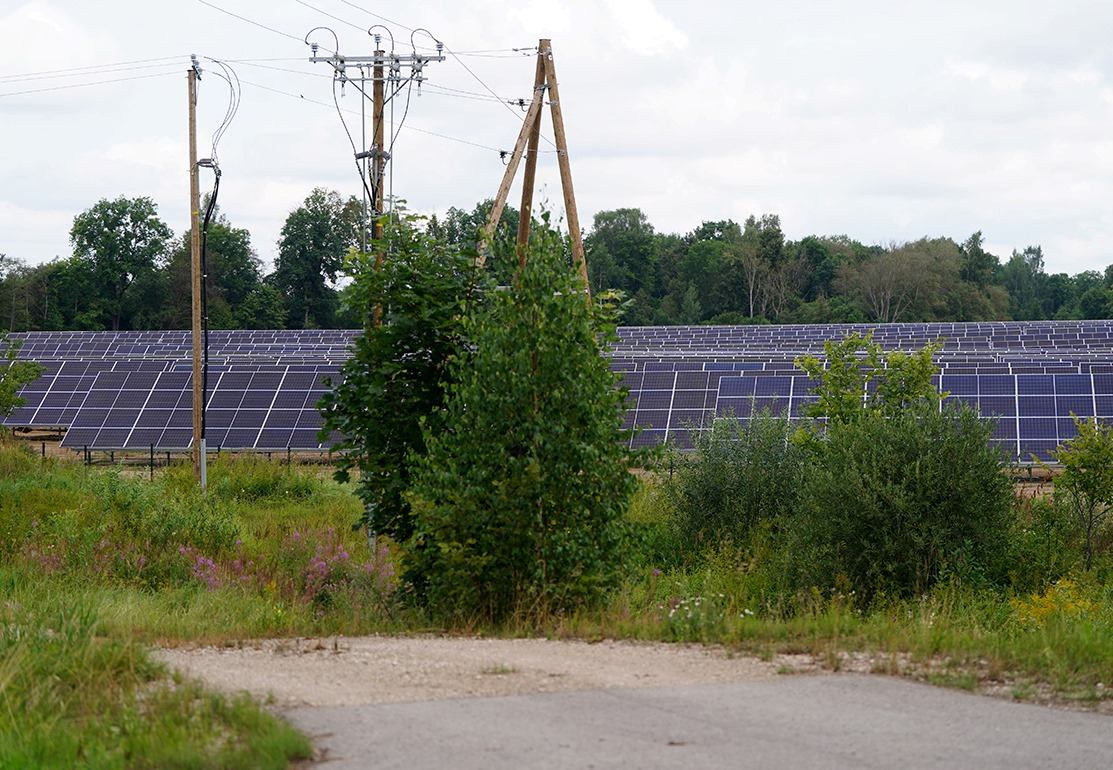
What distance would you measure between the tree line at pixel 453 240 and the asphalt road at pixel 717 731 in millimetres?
65080

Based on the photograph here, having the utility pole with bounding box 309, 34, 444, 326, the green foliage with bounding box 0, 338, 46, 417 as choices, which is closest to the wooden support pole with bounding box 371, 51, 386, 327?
the utility pole with bounding box 309, 34, 444, 326

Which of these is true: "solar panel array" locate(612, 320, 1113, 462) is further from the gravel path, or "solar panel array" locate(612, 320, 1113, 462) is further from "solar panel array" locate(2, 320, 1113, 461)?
the gravel path

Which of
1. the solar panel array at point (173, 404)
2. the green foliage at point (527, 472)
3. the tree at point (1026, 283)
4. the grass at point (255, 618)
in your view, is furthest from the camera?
the tree at point (1026, 283)

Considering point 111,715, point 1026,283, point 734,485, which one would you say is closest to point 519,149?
point 734,485

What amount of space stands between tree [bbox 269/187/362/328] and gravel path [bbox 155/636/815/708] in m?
76.9

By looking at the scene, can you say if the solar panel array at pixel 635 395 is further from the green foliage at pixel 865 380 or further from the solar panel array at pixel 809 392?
the green foliage at pixel 865 380

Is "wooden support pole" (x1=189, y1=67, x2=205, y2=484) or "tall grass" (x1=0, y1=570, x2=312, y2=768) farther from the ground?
"wooden support pole" (x1=189, y1=67, x2=205, y2=484)

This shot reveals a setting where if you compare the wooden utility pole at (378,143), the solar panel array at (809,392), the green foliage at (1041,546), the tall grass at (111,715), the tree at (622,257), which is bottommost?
the green foliage at (1041,546)

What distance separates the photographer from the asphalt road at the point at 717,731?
6.42 m

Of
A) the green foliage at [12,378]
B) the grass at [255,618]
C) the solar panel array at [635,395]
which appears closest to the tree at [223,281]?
the solar panel array at [635,395]

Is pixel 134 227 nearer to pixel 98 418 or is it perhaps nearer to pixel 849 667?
pixel 98 418

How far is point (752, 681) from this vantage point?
8320 mm

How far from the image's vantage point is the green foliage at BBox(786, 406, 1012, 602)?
16.9 metres

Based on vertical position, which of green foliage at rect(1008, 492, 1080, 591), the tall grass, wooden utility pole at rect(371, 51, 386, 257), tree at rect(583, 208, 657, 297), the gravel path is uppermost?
tree at rect(583, 208, 657, 297)
